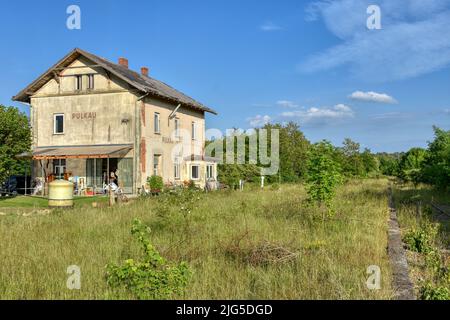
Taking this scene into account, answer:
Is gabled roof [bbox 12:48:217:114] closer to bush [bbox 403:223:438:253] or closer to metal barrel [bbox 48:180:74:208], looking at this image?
metal barrel [bbox 48:180:74:208]

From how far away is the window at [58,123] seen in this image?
1051 inches

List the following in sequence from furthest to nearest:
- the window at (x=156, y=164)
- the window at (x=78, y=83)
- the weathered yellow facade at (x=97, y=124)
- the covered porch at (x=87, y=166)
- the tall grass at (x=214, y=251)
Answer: the window at (x=156, y=164) → the window at (x=78, y=83) → the weathered yellow facade at (x=97, y=124) → the covered porch at (x=87, y=166) → the tall grass at (x=214, y=251)

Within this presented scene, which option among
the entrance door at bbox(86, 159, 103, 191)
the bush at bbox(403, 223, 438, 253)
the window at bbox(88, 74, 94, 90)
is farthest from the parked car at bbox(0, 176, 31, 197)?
the bush at bbox(403, 223, 438, 253)

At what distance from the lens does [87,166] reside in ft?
85.8

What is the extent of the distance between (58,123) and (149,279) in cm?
2422

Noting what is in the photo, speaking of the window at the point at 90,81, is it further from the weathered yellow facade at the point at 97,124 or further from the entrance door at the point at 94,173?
the entrance door at the point at 94,173

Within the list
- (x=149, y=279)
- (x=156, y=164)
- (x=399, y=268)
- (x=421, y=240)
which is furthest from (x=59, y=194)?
(x=399, y=268)

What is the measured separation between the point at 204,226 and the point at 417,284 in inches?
218

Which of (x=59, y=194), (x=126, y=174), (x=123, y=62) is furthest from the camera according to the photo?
(x=123, y=62)

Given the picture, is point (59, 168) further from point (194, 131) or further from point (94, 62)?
point (194, 131)

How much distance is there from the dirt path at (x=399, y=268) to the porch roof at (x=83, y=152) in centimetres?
1751

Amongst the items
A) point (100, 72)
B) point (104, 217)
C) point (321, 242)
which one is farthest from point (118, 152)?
point (321, 242)

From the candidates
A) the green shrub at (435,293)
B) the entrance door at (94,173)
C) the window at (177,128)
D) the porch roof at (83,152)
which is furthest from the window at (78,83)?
the green shrub at (435,293)
